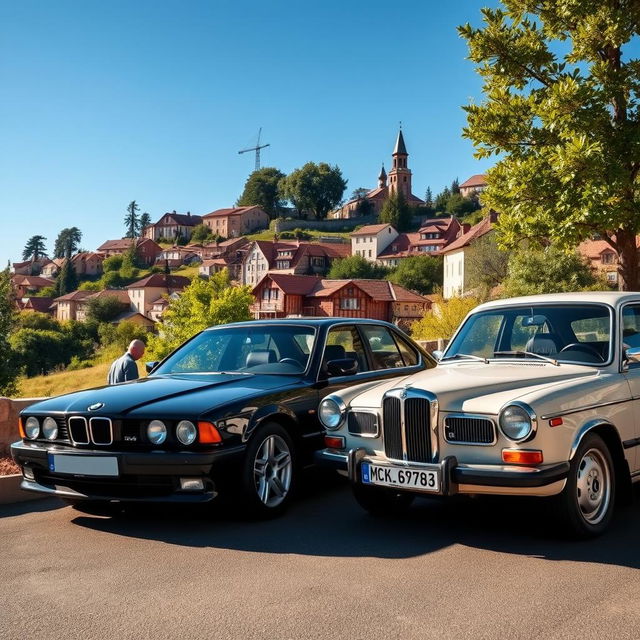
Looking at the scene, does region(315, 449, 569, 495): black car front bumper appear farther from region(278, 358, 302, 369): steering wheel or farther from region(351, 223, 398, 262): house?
region(351, 223, 398, 262): house

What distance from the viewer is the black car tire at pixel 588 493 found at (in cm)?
522

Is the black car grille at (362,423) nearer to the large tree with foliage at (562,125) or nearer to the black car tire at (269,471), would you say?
the black car tire at (269,471)

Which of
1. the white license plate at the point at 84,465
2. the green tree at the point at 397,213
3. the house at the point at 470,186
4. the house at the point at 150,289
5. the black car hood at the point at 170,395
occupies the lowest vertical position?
the white license plate at the point at 84,465

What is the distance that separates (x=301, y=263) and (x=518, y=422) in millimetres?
142854

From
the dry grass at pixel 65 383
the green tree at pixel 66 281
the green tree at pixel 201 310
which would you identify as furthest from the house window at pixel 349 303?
the green tree at pixel 66 281

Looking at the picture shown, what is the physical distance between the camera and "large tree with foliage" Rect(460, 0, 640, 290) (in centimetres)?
1275

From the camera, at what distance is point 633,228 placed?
13.4 metres

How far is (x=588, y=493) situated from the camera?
17.9 feet

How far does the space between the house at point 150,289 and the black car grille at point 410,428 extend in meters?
152

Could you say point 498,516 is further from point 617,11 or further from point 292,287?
point 292,287

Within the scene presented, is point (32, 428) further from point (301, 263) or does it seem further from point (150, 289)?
point (150, 289)

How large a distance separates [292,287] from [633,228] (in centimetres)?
9264

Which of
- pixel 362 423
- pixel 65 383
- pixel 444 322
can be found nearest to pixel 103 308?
pixel 65 383

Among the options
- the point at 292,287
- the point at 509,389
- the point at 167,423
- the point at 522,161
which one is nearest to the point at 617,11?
the point at 522,161
